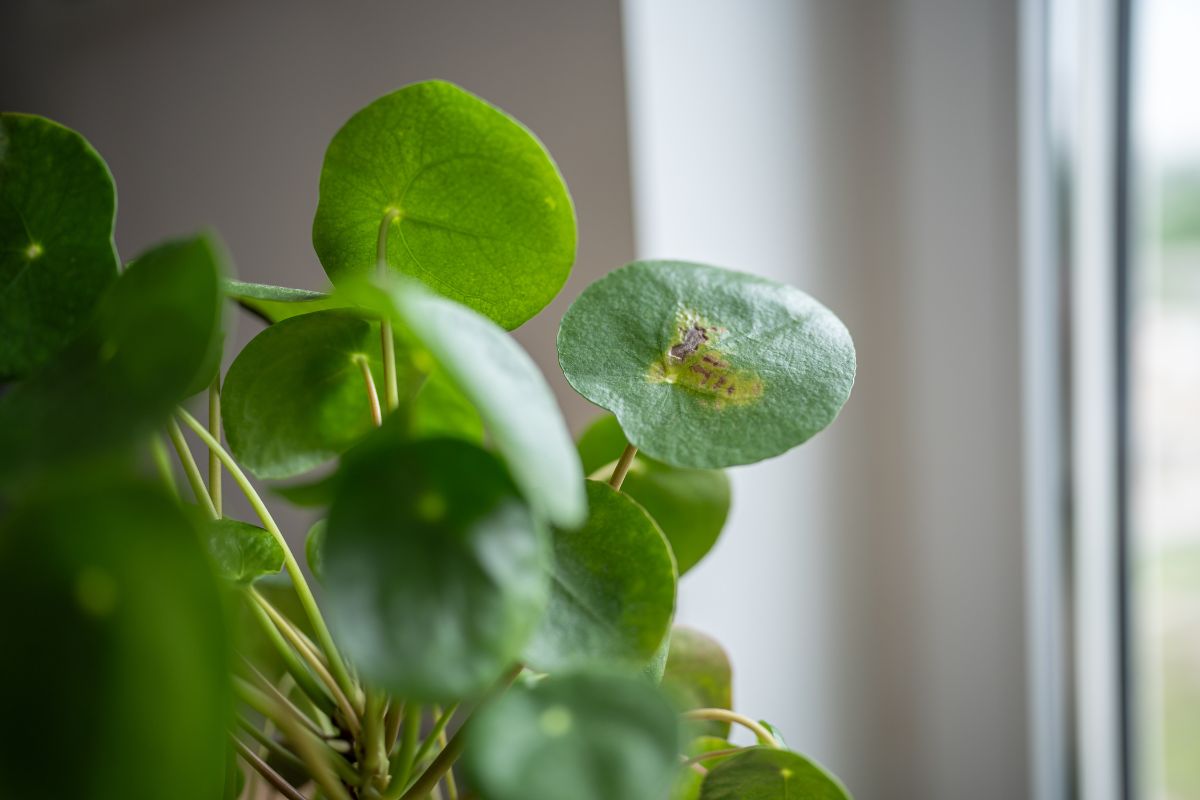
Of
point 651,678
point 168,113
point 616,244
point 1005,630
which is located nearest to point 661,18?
point 616,244

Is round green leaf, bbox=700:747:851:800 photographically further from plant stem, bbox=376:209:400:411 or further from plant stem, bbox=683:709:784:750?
plant stem, bbox=376:209:400:411

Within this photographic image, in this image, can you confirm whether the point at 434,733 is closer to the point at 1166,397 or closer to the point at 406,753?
the point at 406,753

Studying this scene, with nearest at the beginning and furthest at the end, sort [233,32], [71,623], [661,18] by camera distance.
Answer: [71,623]
[661,18]
[233,32]

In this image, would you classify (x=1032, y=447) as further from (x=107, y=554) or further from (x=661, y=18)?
(x=107, y=554)

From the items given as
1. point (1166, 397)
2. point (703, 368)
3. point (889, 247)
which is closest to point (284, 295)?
point (703, 368)

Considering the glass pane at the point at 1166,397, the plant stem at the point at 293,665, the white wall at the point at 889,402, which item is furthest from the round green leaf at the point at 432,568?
the glass pane at the point at 1166,397

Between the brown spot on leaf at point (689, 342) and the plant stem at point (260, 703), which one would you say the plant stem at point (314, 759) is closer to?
the plant stem at point (260, 703)
